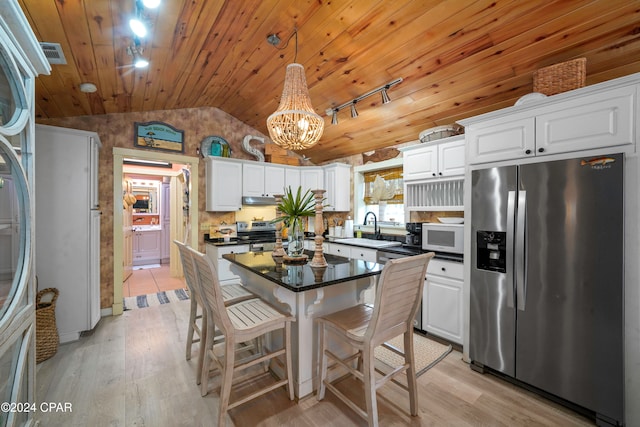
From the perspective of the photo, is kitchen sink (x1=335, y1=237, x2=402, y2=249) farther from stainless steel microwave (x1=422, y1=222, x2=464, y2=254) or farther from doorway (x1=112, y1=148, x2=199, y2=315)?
doorway (x1=112, y1=148, x2=199, y2=315)

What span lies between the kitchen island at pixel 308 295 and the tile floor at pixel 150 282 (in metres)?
3.23

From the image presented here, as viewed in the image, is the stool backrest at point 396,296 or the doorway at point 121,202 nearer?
the stool backrest at point 396,296

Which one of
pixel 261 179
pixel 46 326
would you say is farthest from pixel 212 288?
pixel 261 179

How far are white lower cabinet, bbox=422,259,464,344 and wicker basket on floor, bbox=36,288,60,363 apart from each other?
139 inches

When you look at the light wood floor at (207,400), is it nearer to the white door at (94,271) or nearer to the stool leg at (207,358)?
the stool leg at (207,358)

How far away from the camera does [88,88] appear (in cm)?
262

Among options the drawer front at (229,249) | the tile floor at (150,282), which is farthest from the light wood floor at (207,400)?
the tile floor at (150,282)

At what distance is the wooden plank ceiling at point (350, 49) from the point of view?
180 cm

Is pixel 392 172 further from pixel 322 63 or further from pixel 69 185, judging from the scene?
pixel 69 185

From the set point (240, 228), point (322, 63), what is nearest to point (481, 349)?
point (322, 63)

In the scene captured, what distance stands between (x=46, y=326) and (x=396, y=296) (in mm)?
3078

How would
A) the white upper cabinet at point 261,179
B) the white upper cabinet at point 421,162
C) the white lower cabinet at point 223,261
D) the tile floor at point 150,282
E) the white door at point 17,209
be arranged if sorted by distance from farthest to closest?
the tile floor at point 150,282 → the white upper cabinet at point 261,179 → the white lower cabinet at point 223,261 → the white upper cabinet at point 421,162 → the white door at point 17,209

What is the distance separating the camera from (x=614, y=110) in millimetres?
1681

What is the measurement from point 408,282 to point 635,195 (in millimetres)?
1456
